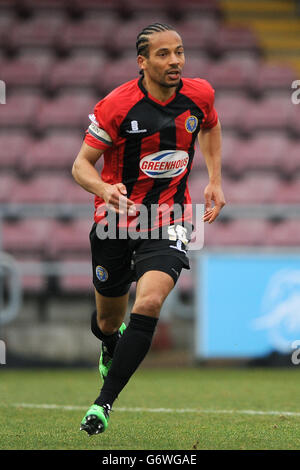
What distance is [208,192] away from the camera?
4863 mm

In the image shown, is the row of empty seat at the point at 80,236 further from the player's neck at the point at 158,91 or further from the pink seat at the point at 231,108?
the player's neck at the point at 158,91

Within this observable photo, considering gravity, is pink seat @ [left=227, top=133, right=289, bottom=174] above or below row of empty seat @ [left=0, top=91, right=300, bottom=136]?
below

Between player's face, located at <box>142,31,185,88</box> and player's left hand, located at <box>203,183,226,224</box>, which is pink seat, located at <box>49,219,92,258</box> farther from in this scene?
player's face, located at <box>142,31,185,88</box>

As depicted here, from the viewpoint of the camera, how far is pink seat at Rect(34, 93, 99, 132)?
11906 millimetres

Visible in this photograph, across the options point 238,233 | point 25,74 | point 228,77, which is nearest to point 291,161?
point 238,233

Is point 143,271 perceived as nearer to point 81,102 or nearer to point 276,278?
point 276,278

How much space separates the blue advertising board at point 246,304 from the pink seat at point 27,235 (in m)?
2.54

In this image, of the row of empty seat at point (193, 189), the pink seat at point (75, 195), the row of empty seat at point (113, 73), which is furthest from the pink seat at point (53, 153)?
the row of empty seat at point (113, 73)

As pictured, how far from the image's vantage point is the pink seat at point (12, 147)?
38.0 ft

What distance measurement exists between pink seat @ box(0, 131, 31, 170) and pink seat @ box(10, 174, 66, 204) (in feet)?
1.09

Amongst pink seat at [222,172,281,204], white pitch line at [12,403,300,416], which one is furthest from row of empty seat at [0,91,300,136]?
white pitch line at [12,403,300,416]

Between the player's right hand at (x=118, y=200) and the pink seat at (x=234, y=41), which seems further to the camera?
the pink seat at (x=234, y=41)

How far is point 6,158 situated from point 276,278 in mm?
4591

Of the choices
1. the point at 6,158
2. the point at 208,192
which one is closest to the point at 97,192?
the point at 208,192
